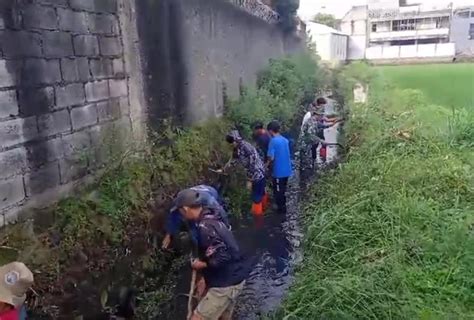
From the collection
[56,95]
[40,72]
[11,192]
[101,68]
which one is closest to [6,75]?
[40,72]

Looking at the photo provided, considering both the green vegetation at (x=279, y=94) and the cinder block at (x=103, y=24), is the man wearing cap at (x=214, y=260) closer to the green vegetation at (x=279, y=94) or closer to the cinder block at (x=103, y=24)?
the cinder block at (x=103, y=24)

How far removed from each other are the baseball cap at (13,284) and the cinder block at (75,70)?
2715 mm

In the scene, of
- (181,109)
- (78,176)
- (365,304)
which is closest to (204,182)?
(181,109)

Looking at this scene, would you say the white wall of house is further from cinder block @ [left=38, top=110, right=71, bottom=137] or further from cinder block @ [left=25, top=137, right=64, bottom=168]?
cinder block @ [left=25, top=137, right=64, bottom=168]

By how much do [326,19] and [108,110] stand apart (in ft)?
195

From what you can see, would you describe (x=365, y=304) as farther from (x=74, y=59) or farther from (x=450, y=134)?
(x=450, y=134)

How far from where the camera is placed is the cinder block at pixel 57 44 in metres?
4.79

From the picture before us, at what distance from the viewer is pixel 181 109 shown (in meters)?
7.61

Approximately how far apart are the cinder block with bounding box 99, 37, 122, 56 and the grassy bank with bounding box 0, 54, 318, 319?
1.23 metres

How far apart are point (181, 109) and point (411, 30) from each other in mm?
53021

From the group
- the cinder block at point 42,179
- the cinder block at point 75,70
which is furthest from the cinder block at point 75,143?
the cinder block at point 75,70

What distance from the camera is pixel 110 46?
237 inches

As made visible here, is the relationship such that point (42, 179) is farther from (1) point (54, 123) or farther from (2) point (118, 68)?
(2) point (118, 68)

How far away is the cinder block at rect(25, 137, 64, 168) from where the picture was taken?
4594 millimetres
